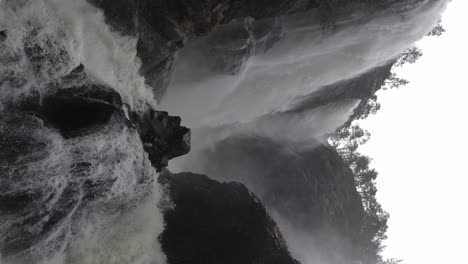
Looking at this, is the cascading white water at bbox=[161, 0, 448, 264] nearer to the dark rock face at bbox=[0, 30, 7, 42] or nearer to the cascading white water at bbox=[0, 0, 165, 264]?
the cascading white water at bbox=[0, 0, 165, 264]

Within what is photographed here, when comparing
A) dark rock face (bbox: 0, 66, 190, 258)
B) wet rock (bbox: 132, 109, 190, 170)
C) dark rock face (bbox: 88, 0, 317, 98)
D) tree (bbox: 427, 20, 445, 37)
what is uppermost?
tree (bbox: 427, 20, 445, 37)

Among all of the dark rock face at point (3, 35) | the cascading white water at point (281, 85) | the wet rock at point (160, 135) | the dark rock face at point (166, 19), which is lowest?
the dark rock face at point (3, 35)

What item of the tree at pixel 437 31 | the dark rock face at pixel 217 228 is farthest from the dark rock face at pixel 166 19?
the tree at pixel 437 31

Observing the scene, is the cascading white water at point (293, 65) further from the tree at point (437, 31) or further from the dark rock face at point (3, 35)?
the dark rock face at point (3, 35)

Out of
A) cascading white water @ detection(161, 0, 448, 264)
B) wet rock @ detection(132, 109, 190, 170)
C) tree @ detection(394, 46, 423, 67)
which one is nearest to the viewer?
wet rock @ detection(132, 109, 190, 170)

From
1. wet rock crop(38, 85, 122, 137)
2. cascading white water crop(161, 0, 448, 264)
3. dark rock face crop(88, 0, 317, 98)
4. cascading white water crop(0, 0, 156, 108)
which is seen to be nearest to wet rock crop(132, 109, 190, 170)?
cascading white water crop(0, 0, 156, 108)

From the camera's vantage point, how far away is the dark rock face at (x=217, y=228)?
45.9 feet

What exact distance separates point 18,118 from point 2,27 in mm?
1589

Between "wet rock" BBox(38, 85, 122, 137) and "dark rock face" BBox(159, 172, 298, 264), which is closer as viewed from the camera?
Answer: "wet rock" BBox(38, 85, 122, 137)

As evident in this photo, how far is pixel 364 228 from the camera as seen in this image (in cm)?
2694

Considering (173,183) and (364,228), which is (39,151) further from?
(364,228)

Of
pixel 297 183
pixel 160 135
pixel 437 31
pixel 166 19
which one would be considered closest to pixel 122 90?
pixel 160 135

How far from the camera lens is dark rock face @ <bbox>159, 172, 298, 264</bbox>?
13977mm

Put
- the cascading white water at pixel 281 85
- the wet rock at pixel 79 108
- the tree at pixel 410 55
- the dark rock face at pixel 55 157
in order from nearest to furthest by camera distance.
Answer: the dark rock face at pixel 55 157, the wet rock at pixel 79 108, the cascading white water at pixel 281 85, the tree at pixel 410 55
